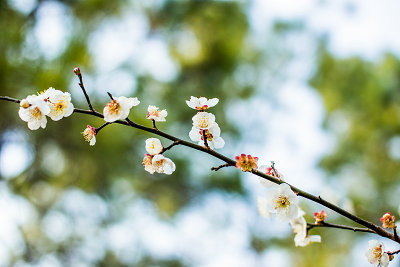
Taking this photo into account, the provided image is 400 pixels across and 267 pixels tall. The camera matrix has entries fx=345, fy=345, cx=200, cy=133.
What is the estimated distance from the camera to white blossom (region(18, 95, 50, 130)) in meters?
0.53

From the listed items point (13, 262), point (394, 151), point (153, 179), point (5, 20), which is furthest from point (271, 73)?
point (13, 262)

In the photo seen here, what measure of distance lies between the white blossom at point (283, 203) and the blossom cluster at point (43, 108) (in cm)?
35

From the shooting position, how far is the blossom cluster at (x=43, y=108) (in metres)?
0.53

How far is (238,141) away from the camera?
10.2 feet

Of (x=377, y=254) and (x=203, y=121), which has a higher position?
(x=203, y=121)

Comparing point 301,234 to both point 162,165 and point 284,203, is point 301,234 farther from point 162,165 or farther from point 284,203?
point 162,165

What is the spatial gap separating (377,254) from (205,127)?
340 mm

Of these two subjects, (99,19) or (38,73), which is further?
(99,19)

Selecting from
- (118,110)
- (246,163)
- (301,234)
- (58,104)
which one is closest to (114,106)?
(118,110)

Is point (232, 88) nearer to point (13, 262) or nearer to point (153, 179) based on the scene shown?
point (153, 179)

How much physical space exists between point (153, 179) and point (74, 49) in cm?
156

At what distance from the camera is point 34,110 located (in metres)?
0.55

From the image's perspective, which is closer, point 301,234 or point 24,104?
point 24,104

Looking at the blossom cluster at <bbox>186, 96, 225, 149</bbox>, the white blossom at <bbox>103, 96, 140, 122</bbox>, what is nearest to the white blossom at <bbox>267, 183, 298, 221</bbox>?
the blossom cluster at <bbox>186, 96, 225, 149</bbox>
